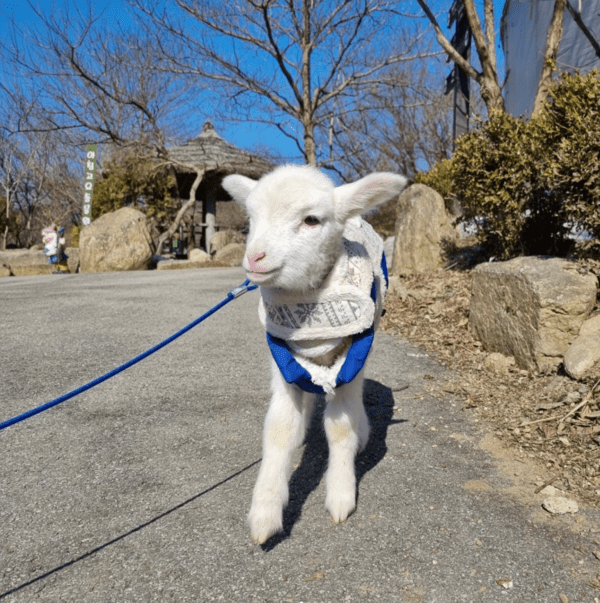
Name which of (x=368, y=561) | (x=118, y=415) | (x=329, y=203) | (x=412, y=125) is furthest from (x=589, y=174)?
(x=412, y=125)

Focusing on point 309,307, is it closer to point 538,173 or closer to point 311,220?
point 311,220

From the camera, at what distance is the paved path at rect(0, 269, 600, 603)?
2.04m

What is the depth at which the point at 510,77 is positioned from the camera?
481 inches

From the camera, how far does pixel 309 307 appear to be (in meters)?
2.30

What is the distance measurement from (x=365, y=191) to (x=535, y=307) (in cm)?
242

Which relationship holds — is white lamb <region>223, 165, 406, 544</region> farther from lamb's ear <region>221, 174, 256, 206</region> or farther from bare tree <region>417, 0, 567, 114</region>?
bare tree <region>417, 0, 567, 114</region>

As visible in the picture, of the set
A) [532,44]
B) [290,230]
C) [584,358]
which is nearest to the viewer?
[290,230]

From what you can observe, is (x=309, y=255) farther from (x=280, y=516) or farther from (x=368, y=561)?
(x=368, y=561)

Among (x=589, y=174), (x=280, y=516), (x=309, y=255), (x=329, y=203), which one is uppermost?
(x=589, y=174)

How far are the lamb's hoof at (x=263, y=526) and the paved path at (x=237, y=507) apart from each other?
0.10m

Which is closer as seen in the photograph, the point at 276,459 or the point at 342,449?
the point at 276,459

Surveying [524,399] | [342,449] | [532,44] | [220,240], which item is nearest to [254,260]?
[342,449]

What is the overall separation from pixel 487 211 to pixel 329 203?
433cm

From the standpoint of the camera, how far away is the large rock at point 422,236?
7738 mm
